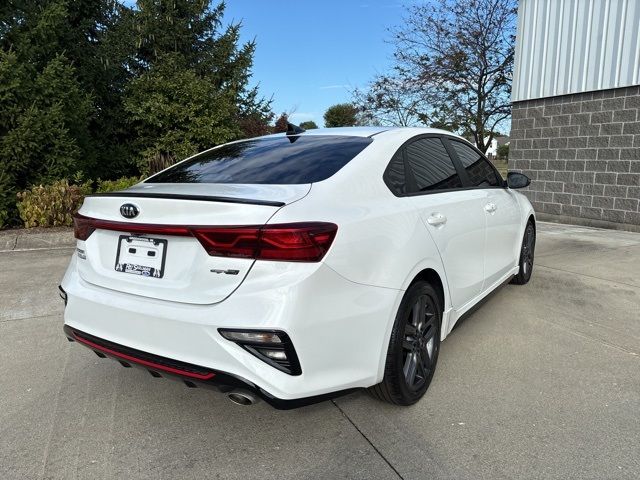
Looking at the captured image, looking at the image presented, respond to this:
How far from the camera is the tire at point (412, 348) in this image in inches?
101

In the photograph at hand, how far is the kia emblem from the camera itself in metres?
2.42

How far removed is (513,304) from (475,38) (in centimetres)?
1147

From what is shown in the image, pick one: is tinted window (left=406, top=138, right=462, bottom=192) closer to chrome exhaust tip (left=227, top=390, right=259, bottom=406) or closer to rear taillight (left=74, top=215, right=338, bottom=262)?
rear taillight (left=74, top=215, right=338, bottom=262)

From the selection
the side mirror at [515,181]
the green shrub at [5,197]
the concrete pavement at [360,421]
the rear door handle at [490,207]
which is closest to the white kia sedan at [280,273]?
the concrete pavement at [360,421]

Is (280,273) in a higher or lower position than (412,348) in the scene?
higher

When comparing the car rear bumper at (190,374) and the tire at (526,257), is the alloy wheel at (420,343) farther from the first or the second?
the tire at (526,257)

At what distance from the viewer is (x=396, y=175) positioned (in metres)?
2.91

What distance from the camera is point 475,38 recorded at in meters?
14.1

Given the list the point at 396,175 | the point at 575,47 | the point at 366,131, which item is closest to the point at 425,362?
the point at 396,175

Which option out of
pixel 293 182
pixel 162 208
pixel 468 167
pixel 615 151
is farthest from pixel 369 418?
pixel 615 151

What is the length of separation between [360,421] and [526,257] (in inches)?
132

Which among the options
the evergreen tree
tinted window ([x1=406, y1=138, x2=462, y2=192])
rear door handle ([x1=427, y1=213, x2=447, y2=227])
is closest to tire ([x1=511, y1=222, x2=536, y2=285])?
tinted window ([x1=406, y1=138, x2=462, y2=192])

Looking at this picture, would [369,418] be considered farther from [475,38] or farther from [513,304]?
[475,38]

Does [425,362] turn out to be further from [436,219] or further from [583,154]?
[583,154]
